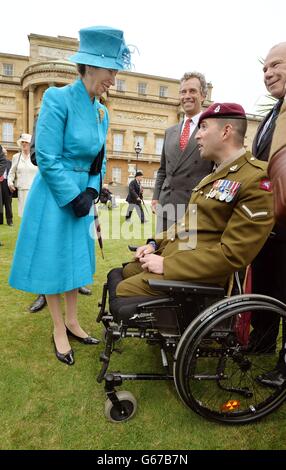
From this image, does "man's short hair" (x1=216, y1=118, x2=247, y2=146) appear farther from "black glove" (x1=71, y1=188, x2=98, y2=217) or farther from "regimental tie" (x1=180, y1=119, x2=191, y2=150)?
"regimental tie" (x1=180, y1=119, x2=191, y2=150)


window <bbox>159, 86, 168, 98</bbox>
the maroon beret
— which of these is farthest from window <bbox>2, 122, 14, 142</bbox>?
the maroon beret

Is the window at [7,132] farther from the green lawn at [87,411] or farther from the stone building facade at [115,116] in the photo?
the green lawn at [87,411]

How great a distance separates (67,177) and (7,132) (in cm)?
3842

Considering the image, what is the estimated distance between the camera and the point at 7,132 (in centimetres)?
3603

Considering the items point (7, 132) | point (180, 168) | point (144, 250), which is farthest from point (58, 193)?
point (7, 132)

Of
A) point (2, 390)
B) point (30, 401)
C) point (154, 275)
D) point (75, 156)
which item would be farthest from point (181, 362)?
point (75, 156)

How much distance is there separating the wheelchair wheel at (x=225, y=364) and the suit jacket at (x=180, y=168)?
1.48 meters

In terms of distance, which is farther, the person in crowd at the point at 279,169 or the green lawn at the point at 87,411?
the green lawn at the point at 87,411

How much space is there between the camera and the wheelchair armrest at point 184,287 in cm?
169

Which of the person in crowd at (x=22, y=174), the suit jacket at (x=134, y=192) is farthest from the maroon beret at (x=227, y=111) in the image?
the suit jacket at (x=134, y=192)

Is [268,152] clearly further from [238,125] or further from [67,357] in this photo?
[67,357]

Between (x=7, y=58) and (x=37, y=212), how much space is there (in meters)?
46.4
